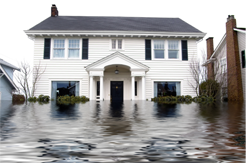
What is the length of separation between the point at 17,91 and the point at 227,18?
22.4 m

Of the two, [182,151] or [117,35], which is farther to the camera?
[117,35]

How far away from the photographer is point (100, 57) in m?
17.7

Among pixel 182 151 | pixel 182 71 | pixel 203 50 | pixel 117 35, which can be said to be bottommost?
pixel 182 151

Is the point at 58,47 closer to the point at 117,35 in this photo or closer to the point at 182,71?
the point at 117,35

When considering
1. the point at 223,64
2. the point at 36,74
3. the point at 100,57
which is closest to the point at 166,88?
the point at 223,64

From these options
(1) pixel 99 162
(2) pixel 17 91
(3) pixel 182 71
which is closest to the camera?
(1) pixel 99 162

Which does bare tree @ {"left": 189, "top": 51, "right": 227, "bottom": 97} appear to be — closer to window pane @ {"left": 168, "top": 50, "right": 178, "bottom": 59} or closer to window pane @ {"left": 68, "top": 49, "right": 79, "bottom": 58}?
window pane @ {"left": 168, "top": 50, "right": 178, "bottom": 59}

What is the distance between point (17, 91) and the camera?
20844mm

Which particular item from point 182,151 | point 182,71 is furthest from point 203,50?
point 182,151

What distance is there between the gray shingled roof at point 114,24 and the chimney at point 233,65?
2828mm

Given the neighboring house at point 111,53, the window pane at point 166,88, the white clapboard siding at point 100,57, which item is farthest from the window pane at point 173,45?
the window pane at point 166,88

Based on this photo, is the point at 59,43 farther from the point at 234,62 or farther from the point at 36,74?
the point at 234,62

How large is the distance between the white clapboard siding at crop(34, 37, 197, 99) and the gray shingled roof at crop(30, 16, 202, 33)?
1273 millimetres

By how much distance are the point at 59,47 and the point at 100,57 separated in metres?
3.81
